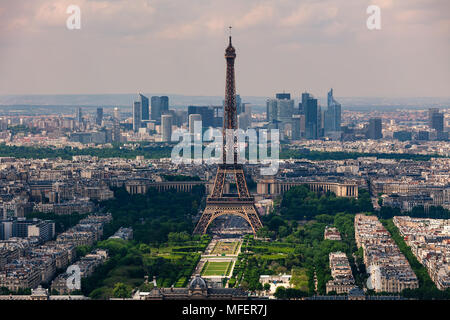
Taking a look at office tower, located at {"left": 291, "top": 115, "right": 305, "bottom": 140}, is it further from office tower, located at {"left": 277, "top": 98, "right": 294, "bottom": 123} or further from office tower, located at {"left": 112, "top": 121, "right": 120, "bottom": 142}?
office tower, located at {"left": 112, "top": 121, "right": 120, "bottom": 142}

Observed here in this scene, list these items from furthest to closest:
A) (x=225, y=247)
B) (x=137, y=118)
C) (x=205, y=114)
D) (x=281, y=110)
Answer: (x=137, y=118) < (x=281, y=110) < (x=205, y=114) < (x=225, y=247)

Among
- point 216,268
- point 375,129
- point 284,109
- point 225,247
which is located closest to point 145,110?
point 284,109

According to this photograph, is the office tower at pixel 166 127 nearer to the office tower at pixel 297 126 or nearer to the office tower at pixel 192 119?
the office tower at pixel 192 119

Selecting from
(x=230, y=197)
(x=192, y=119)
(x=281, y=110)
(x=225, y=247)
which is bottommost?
(x=225, y=247)

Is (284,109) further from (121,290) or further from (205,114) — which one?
(121,290)

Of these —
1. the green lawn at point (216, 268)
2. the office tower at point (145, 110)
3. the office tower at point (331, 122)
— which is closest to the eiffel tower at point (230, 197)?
the green lawn at point (216, 268)
